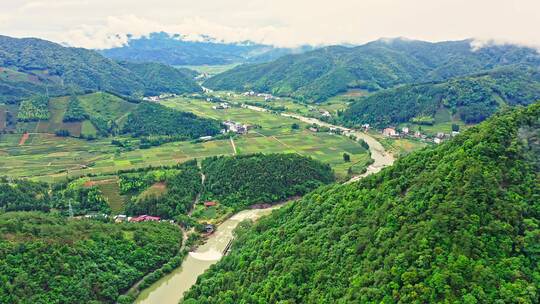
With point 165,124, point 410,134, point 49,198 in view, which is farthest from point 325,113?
point 49,198

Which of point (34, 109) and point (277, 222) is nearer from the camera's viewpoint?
point (277, 222)

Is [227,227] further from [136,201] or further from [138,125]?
[138,125]

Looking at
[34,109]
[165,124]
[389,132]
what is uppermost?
[34,109]

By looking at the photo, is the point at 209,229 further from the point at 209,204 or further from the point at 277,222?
the point at 277,222

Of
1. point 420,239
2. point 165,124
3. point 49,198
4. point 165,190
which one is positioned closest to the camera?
point 420,239

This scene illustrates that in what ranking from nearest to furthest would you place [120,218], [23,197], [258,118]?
[120,218]
[23,197]
[258,118]

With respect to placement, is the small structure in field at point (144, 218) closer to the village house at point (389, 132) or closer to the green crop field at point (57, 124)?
the green crop field at point (57, 124)

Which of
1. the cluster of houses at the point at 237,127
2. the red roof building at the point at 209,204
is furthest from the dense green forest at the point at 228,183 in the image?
the cluster of houses at the point at 237,127
